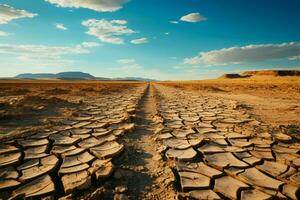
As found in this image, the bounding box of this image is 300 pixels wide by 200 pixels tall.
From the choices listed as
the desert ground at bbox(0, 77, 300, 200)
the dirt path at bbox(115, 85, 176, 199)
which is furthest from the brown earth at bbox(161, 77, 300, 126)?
the dirt path at bbox(115, 85, 176, 199)

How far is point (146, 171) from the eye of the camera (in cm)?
226

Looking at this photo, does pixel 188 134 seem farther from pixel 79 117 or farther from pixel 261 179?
pixel 79 117

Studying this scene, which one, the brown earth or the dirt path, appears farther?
the brown earth

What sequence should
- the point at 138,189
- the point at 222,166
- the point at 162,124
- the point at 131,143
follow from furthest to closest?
the point at 162,124 → the point at 131,143 → the point at 222,166 → the point at 138,189

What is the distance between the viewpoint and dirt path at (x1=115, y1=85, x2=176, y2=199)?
183 cm

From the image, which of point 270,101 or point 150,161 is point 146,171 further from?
point 270,101

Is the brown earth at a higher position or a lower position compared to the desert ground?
higher

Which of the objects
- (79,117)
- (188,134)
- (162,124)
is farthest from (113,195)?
(79,117)

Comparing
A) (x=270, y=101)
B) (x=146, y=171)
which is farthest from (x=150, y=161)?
(x=270, y=101)

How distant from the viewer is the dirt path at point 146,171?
1.83 meters

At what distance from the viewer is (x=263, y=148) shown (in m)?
2.88

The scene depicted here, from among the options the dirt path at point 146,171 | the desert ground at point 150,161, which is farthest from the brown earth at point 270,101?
the dirt path at point 146,171

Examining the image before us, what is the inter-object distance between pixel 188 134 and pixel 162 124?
0.85 meters

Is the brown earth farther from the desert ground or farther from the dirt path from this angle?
the dirt path
